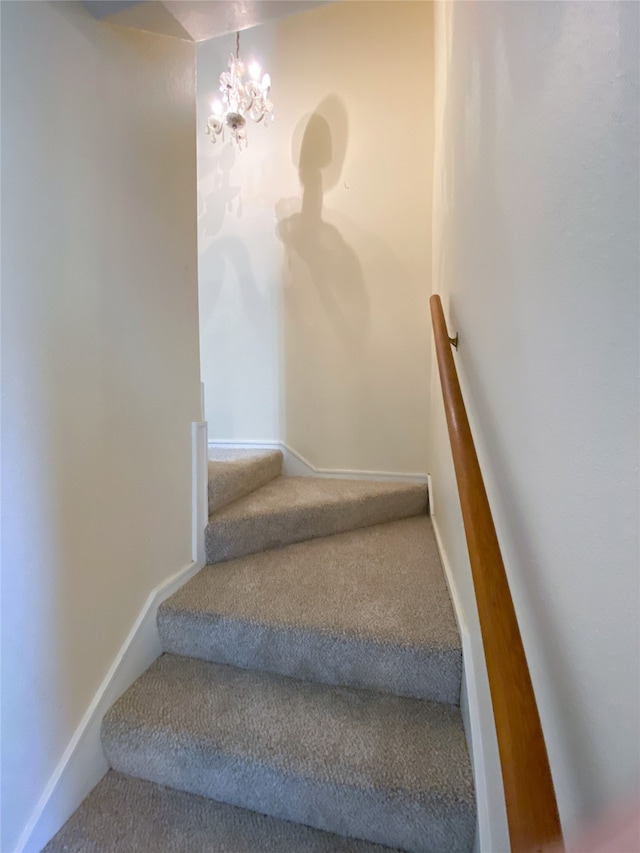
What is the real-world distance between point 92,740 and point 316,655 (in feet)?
2.02

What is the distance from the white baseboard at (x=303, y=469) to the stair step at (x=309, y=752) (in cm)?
140

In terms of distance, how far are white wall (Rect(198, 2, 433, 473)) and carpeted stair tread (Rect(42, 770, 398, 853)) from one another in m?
1.71

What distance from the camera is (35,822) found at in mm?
863

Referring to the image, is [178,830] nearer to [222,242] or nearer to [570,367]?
[570,367]

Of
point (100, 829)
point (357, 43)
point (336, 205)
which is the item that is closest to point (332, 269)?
point (336, 205)

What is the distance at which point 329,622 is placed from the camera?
1.15 meters

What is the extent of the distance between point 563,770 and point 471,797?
1.60 ft

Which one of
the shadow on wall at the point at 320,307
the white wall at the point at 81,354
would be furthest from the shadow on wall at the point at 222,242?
the white wall at the point at 81,354

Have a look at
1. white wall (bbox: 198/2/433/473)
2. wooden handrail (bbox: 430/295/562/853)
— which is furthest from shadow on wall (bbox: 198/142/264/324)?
wooden handrail (bbox: 430/295/562/853)

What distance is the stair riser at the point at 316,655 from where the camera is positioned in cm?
104

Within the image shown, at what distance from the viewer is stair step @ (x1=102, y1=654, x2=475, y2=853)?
2.72 ft

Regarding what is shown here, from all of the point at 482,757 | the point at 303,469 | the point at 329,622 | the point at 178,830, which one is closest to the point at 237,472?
the point at 303,469

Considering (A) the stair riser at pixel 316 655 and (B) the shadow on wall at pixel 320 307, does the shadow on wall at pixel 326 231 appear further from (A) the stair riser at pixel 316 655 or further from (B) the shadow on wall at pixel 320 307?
(A) the stair riser at pixel 316 655

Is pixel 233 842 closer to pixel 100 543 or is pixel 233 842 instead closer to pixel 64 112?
pixel 100 543
